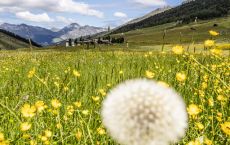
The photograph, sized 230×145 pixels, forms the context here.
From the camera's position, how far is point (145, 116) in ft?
7.06

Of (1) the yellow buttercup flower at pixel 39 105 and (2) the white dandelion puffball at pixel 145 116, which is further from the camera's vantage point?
(1) the yellow buttercup flower at pixel 39 105

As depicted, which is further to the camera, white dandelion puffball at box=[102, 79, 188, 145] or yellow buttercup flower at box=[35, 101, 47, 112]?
yellow buttercup flower at box=[35, 101, 47, 112]

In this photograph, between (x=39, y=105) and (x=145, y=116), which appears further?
(x=39, y=105)

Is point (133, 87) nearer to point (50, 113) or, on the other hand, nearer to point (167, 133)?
point (167, 133)

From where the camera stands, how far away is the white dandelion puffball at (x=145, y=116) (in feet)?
6.84

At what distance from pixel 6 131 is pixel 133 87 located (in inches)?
85.0

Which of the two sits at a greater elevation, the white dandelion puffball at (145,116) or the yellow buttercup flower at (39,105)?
the white dandelion puffball at (145,116)

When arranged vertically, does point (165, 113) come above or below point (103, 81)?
above

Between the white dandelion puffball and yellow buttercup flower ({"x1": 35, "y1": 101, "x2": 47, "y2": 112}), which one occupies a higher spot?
the white dandelion puffball

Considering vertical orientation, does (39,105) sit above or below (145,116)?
below

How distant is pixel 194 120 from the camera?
13.3 feet

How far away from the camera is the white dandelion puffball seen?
2.09m

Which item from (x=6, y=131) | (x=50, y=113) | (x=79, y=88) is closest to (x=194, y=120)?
(x=50, y=113)

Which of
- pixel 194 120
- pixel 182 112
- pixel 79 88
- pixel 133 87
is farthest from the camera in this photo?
pixel 79 88
